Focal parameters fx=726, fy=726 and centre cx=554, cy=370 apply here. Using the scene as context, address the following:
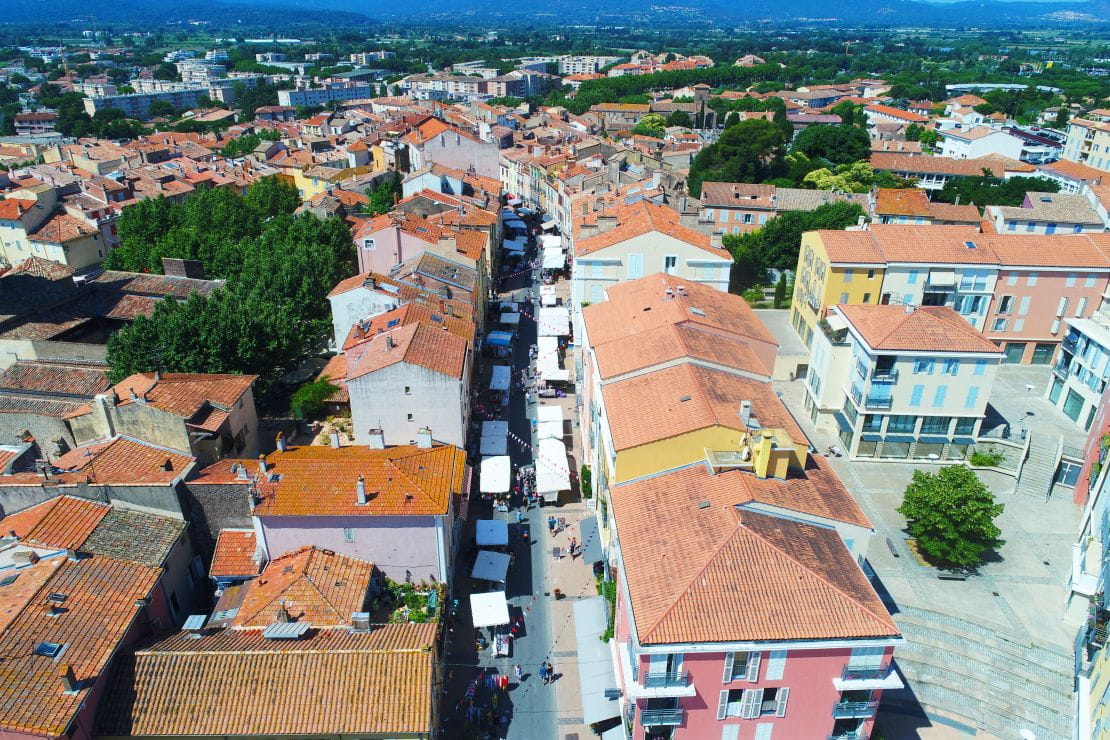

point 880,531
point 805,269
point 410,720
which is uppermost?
point 805,269

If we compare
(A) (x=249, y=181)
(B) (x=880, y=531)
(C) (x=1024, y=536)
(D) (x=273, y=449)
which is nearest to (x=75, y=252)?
(A) (x=249, y=181)

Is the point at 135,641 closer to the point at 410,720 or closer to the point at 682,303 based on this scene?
the point at 410,720

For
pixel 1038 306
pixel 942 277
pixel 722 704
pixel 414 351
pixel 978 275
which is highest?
pixel 978 275

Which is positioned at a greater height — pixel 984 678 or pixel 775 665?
pixel 775 665

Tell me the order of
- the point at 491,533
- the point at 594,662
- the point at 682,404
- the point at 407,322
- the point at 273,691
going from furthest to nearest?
the point at 407,322 → the point at 491,533 → the point at 682,404 → the point at 594,662 → the point at 273,691

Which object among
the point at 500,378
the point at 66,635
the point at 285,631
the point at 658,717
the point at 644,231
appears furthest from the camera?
the point at 644,231

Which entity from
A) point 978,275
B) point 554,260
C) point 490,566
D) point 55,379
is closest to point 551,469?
point 490,566

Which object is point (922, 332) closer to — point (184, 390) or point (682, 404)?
point (682, 404)

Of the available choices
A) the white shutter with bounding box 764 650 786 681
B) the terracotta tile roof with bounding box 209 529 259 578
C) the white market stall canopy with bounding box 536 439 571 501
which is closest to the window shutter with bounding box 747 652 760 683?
the white shutter with bounding box 764 650 786 681
